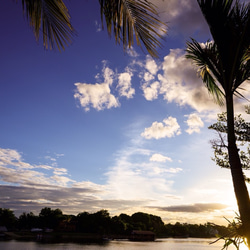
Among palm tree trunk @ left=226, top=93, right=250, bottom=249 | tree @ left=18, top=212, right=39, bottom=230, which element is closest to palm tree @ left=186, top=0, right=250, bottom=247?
palm tree trunk @ left=226, top=93, right=250, bottom=249

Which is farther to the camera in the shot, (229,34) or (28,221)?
(28,221)

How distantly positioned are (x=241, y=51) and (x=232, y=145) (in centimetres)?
146

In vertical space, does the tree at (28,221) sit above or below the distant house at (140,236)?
above

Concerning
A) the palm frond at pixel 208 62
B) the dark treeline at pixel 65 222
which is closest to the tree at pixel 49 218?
the dark treeline at pixel 65 222

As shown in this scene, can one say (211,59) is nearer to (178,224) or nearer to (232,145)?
(232,145)

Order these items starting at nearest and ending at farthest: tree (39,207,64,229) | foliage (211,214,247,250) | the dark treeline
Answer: foliage (211,214,247,250) < the dark treeline < tree (39,207,64,229)

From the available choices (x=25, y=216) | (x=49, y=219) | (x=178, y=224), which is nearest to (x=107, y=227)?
(x=49, y=219)

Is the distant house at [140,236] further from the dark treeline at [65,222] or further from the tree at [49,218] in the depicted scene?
the tree at [49,218]

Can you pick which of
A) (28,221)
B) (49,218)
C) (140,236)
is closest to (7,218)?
(28,221)

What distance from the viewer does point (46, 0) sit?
2652 millimetres

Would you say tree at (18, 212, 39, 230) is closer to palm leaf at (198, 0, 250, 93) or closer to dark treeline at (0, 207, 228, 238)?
dark treeline at (0, 207, 228, 238)

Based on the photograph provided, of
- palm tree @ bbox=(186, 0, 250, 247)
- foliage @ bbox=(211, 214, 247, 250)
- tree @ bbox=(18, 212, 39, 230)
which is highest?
tree @ bbox=(18, 212, 39, 230)

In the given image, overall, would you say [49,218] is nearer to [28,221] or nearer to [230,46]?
[28,221]

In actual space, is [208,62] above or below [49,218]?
below
